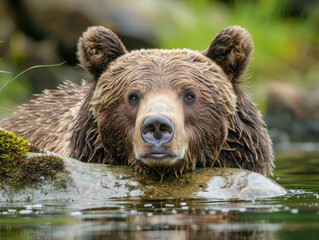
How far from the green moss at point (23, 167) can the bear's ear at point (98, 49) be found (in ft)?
4.71

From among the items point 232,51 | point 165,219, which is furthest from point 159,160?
point 232,51

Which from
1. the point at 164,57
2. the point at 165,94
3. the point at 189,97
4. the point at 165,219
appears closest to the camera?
the point at 165,219

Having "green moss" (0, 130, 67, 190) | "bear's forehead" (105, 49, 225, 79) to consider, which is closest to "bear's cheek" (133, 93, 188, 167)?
"bear's forehead" (105, 49, 225, 79)

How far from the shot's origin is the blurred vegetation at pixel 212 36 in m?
19.3

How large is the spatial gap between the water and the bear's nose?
591 millimetres

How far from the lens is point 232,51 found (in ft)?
23.3

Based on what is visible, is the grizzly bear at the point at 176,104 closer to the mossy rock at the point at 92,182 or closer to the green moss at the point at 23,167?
the mossy rock at the point at 92,182

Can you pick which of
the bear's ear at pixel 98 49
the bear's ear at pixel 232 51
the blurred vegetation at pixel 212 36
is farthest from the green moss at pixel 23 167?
the blurred vegetation at pixel 212 36

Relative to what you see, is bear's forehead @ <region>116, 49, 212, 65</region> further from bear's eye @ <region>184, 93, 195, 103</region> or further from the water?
the water

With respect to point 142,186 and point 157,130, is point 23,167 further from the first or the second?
point 157,130

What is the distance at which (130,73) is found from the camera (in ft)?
22.7

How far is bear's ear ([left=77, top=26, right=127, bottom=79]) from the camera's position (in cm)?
720

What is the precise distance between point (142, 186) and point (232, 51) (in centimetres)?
191

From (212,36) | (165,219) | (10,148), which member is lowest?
(165,219)
